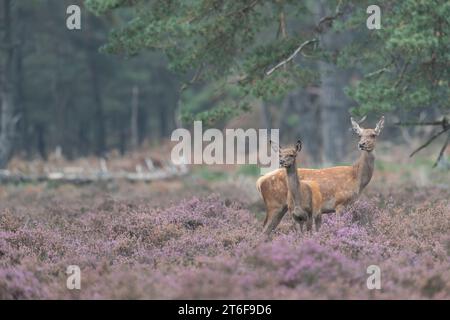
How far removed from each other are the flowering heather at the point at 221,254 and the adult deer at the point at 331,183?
0.88 feet

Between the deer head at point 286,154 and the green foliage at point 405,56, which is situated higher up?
the green foliage at point 405,56

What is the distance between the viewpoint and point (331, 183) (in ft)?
43.4

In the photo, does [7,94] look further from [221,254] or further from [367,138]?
[221,254]

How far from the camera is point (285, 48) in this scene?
18078 mm

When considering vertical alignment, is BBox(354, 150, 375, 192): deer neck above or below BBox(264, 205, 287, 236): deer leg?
above

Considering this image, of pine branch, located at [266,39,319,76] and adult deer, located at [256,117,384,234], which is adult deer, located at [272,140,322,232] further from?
pine branch, located at [266,39,319,76]

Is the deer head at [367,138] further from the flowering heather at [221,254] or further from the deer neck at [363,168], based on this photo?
the flowering heather at [221,254]

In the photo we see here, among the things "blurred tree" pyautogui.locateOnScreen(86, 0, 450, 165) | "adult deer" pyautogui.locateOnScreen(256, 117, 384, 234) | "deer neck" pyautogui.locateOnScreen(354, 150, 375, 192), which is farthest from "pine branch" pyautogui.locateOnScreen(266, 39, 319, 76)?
"deer neck" pyautogui.locateOnScreen(354, 150, 375, 192)

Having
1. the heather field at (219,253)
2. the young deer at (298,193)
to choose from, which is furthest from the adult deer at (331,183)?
the heather field at (219,253)

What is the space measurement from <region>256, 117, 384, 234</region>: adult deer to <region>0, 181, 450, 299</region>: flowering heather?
0.27m

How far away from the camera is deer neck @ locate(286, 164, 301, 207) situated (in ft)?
40.7

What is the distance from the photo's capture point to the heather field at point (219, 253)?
949cm

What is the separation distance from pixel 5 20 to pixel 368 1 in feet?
58.5
